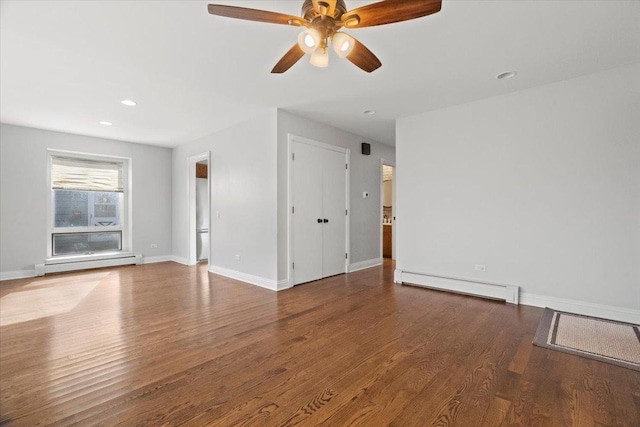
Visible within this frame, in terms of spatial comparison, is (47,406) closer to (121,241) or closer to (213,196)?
(213,196)

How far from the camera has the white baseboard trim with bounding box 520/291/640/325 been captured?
113 inches

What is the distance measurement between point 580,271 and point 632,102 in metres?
1.78

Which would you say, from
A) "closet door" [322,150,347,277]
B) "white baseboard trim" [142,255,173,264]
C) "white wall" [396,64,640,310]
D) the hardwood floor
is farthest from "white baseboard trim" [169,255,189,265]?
"white wall" [396,64,640,310]

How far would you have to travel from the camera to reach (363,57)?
2133mm

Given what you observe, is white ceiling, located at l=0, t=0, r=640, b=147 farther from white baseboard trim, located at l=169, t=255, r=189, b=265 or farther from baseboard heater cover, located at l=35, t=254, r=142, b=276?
white baseboard trim, located at l=169, t=255, r=189, b=265

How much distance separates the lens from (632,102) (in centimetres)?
288

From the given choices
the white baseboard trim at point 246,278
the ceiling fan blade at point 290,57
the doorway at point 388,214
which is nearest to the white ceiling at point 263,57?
the ceiling fan blade at point 290,57

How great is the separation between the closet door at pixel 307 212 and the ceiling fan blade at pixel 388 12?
267 cm

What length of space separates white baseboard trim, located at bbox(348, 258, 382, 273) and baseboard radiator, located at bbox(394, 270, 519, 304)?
1.04m

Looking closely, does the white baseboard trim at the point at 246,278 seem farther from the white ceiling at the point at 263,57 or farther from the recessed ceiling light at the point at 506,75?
the recessed ceiling light at the point at 506,75

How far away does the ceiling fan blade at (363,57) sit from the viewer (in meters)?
2.01

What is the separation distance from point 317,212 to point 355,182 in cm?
117

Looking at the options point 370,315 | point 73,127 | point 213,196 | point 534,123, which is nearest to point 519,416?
point 370,315

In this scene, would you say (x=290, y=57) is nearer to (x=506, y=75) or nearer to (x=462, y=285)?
(x=506, y=75)
